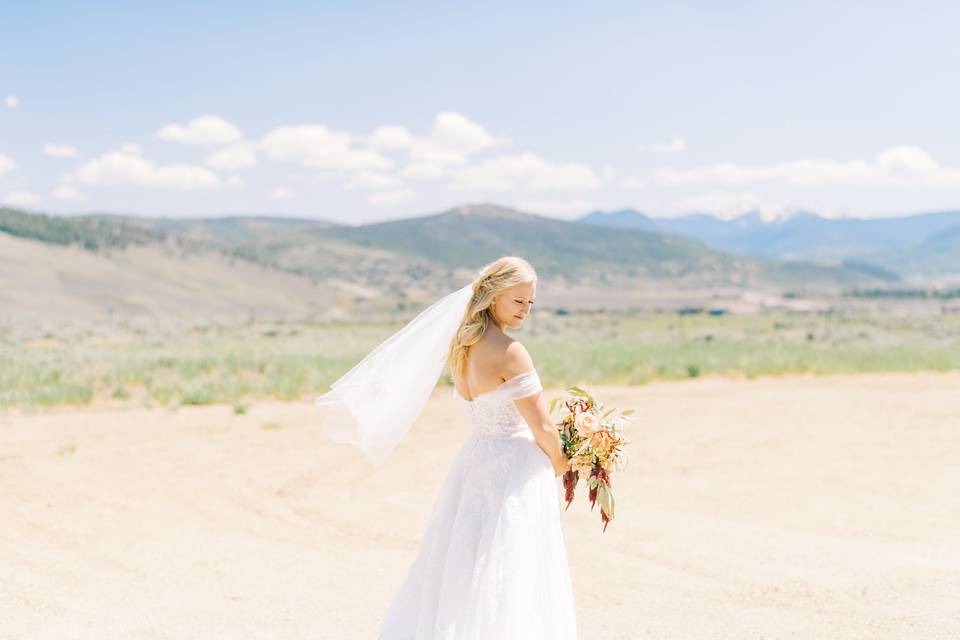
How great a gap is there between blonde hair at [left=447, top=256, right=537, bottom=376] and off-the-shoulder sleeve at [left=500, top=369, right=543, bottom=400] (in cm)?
26

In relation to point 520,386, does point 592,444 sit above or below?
below

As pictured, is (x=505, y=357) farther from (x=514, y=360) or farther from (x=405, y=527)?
(x=405, y=527)

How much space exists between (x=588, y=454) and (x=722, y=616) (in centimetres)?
230

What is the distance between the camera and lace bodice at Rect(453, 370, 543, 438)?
4266mm

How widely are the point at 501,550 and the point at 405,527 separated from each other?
5.01m

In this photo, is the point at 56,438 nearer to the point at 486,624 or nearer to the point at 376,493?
the point at 376,493

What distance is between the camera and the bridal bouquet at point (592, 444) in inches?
181

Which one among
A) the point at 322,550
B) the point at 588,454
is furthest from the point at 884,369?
the point at 588,454

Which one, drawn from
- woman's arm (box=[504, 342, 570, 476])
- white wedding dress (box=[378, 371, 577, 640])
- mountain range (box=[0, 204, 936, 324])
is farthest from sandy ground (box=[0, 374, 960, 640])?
mountain range (box=[0, 204, 936, 324])

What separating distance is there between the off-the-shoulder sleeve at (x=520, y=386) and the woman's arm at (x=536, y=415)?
2 cm

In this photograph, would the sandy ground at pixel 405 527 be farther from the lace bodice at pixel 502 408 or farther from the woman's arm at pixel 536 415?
A: the lace bodice at pixel 502 408

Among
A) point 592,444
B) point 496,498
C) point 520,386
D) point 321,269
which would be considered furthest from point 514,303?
point 321,269

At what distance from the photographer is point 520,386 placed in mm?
4258

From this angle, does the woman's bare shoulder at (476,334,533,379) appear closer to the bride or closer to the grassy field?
the bride
